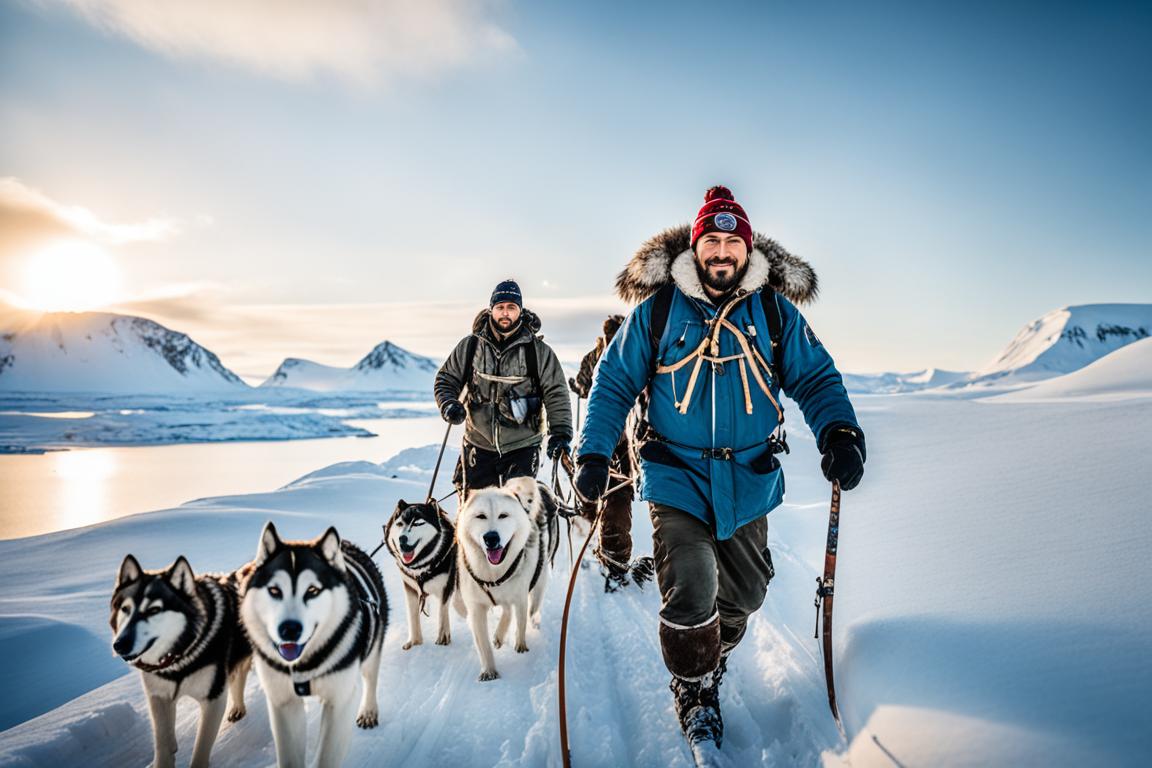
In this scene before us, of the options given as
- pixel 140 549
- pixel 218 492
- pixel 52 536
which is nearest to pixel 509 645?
pixel 140 549

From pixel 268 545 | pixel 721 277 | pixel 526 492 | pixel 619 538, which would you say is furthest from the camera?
pixel 619 538

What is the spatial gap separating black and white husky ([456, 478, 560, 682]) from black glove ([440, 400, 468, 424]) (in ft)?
2.93

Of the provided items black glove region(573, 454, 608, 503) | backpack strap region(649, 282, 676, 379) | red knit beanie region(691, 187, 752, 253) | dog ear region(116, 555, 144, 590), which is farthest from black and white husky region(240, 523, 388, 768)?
red knit beanie region(691, 187, 752, 253)

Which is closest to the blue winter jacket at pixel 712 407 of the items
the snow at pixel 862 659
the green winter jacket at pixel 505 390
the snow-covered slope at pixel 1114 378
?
the snow at pixel 862 659

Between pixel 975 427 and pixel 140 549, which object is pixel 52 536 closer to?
pixel 140 549

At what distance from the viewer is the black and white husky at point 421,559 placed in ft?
10.4

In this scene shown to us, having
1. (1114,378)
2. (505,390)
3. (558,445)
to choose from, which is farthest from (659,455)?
(1114,378)

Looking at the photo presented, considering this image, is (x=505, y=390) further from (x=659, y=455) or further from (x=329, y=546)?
(x=329, y=546)

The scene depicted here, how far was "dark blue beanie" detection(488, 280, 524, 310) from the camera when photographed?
13.3 ft

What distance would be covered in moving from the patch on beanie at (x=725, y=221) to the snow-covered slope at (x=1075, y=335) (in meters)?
117

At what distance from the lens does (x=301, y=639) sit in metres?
1.80

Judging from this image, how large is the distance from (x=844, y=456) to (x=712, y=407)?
0.54m

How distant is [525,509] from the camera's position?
3.29 metres

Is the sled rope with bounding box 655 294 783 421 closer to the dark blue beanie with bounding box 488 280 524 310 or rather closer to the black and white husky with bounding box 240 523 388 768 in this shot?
the black and white husky with bounding box 240 523 388 768
